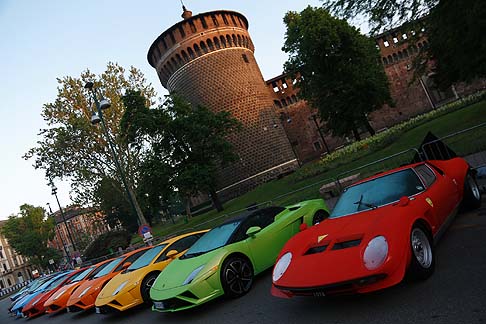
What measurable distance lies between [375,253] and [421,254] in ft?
2.82

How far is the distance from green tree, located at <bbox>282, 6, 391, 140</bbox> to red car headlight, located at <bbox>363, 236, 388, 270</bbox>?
29.9 meters

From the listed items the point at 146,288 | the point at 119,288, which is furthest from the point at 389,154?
the point at 119,288

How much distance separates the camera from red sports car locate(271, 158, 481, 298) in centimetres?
380

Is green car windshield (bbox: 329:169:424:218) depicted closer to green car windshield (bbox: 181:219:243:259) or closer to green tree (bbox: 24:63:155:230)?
green car windshield (bbox: 181:219:243:259)

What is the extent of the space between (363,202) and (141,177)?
25.3 metres

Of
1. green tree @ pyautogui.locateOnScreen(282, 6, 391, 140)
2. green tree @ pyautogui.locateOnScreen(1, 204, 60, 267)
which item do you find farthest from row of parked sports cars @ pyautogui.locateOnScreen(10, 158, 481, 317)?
green tree @ pyautogui.locateOnScreen(1, 204, 60, 267)

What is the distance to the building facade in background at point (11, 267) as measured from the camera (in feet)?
294

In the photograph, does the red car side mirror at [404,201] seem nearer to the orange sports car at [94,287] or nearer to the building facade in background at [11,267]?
the orange sports car at [94,287]

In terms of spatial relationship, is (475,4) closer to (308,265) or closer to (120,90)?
(308,265)

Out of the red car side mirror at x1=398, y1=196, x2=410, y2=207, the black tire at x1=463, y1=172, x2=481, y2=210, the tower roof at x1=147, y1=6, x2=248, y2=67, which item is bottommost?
the black tire at x1=463, y1=172, x2=481, y2=210

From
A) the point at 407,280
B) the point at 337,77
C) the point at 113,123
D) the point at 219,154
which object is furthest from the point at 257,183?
the point at 407,280

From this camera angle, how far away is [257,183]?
3950cm

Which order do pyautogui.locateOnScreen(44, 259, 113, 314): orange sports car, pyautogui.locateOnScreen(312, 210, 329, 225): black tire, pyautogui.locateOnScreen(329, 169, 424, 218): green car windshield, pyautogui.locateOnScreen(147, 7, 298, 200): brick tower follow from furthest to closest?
pyautogui.locateOnScreen(147, 7, 298, 200): brick tower, pyautogui.locateOnScreen(44, 259, 113, 314): orange sports car, pyautogui.locateOnScreen(312, 210, 329, 225): black tire, pyautogui.locateOnScreen(329, 169, 424, 218): green car windshield

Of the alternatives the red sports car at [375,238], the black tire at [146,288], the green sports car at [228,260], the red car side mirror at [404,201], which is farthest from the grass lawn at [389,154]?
the red car side mirror at [404,201]
